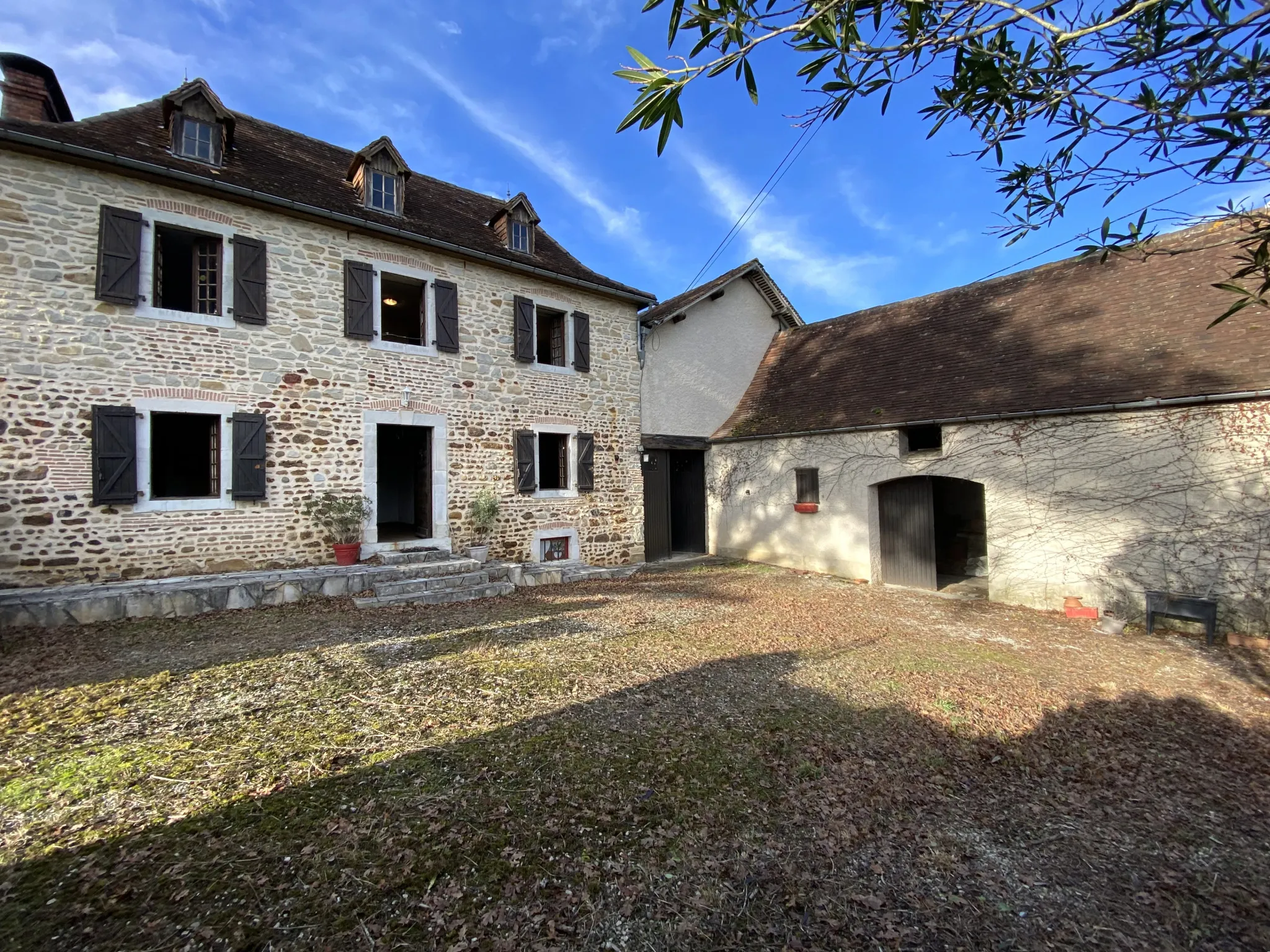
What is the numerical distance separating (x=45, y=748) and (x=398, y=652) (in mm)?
2386

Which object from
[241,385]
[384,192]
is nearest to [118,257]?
[241,385]

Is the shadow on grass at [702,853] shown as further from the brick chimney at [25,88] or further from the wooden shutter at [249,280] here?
the brick chimney at [25,88]

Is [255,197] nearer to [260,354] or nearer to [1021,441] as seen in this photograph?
[260,354]

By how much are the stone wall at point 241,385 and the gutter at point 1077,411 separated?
5.00 meters

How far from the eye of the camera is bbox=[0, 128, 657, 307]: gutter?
6.32 m

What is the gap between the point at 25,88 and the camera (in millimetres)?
7152

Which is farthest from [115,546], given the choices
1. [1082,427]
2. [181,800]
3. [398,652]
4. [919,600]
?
[1082,427]

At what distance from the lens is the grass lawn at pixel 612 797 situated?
2.24 m

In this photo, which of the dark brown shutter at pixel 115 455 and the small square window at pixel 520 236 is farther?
the small square window at pixel 520 236

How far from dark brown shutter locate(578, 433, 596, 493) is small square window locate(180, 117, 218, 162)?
691 centimetres

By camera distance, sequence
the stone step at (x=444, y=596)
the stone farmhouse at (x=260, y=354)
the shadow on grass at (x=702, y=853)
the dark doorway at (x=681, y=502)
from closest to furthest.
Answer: the shadow on grass at (x=702, y=853), the stone farmhouse at (x=260, y=354), the stone step at (x=444, y=596), the dark doorway at (x=681, y=502)

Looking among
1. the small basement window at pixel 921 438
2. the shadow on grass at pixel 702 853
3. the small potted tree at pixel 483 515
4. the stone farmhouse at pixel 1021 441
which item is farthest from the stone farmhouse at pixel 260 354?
the shadow on grass at pixel 702 853

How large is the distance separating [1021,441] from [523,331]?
8275 millimetres

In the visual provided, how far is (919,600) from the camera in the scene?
8.87 metres
